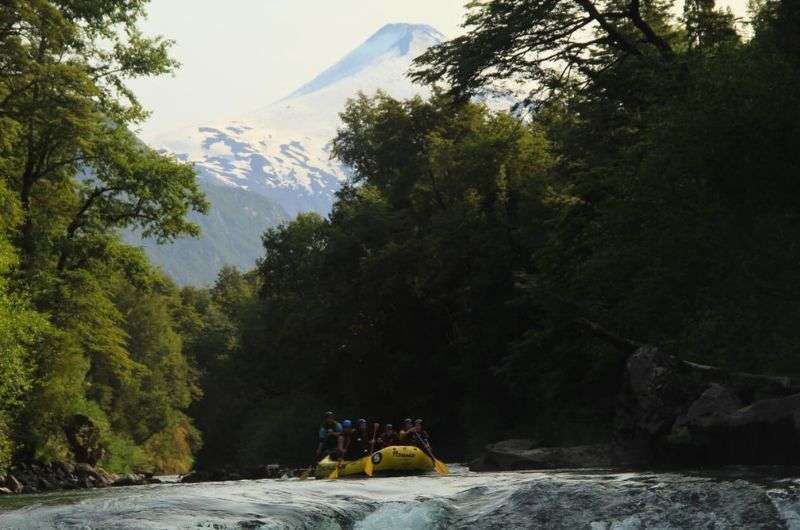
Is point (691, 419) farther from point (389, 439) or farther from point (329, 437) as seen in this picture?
point (329, 437)

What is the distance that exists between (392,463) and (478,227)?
19.2 m

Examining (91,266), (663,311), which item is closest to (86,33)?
(91,266)

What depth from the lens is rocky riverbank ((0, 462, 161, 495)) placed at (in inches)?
1388

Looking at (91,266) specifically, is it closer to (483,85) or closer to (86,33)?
(86,33)

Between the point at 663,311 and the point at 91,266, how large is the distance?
2142 cm

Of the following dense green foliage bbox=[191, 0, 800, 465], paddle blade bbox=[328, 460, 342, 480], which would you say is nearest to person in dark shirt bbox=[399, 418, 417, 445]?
paddle blade bbox=[328, 460, 342, 480]

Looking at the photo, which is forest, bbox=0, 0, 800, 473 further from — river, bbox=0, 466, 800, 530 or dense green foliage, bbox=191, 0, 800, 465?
river, bbox=0, 466, 800, 530

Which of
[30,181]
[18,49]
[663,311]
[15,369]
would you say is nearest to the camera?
[663,311]

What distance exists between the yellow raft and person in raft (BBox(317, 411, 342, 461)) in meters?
1.84

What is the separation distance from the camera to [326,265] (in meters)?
55.0

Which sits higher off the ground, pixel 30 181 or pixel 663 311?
pixel 30 181

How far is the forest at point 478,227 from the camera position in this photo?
2378 cm

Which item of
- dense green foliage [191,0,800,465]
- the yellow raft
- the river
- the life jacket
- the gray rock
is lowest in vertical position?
the river

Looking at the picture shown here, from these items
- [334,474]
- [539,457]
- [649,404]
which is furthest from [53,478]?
[649,404]
